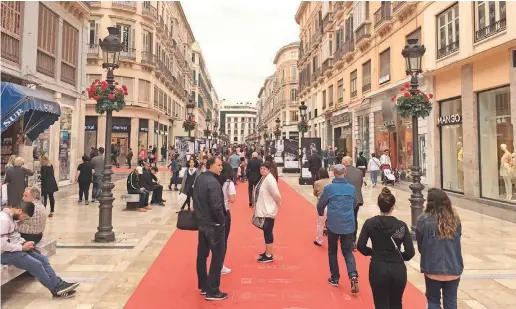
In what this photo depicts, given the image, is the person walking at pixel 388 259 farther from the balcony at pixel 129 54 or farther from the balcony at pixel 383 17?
the balcony at pixel 129 54

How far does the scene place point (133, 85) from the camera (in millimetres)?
31578

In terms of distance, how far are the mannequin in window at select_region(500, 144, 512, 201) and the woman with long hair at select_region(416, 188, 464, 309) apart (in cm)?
960

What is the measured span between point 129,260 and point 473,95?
12509 millimetres

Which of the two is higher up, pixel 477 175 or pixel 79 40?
pixel 79 40

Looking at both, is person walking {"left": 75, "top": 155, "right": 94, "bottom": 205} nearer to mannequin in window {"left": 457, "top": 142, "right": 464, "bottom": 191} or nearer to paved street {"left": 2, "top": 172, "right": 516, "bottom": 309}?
paved street {"left": 2, "top": 172, "right": 516, "bottom": 309}

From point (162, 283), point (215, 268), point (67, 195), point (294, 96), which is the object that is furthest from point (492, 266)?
point (294, 96)

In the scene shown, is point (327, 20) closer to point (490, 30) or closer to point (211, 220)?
point (490, 30)

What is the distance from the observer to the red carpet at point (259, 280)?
14.6 ft

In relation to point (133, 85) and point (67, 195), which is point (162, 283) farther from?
point (133, 85)

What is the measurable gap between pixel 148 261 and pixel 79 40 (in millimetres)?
15485

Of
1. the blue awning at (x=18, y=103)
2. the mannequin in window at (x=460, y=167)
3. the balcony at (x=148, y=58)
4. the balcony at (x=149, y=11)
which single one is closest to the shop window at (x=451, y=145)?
the mannequin in window at (x=460, y=167)

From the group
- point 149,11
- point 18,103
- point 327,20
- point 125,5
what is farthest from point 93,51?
point 18,103

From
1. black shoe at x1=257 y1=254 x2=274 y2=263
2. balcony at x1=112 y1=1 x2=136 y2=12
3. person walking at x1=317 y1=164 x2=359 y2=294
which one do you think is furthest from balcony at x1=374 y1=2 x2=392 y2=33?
balcony at x1=112 y1=1 x2=136 y2=12

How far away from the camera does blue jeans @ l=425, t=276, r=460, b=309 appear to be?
345 centimetres
